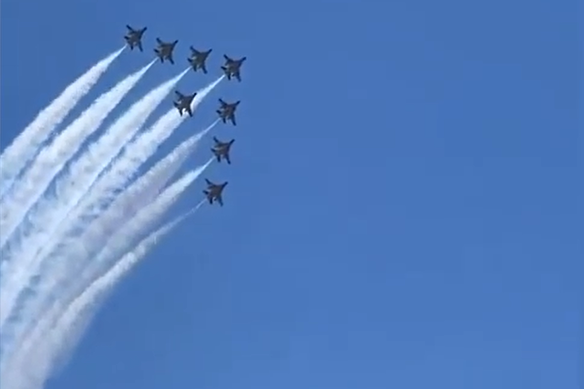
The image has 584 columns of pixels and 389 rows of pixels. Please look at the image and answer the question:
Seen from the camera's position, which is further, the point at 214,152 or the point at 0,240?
the point at 214,152

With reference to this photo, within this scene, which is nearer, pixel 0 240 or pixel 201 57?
pixel 0 240

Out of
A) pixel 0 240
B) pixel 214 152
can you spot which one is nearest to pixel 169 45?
pixel 214 152

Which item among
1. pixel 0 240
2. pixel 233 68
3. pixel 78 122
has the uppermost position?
pixel 233 68

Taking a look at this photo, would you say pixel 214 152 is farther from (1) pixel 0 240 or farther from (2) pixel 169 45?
(1) pixel 0 240

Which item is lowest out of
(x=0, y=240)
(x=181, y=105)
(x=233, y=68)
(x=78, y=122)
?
(x=0, y=240)

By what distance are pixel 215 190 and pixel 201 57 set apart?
226 inches

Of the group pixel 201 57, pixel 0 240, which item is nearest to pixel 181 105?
pixel 201 57

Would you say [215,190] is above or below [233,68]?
below

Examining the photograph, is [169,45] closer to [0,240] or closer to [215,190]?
[215,190]

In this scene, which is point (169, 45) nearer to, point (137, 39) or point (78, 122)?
point (137, 39)

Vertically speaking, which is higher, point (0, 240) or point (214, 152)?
point (214, 152)

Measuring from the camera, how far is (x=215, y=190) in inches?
1877

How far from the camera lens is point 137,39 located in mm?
47188

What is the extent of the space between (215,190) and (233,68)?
5293mm
